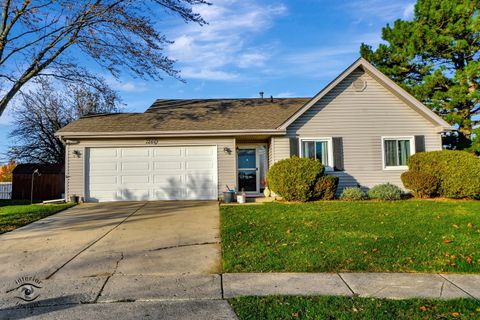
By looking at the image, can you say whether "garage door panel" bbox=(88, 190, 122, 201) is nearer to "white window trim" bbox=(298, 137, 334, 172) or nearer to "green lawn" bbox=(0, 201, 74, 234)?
"green lawn" bbox=(0, 201, 74, 234)

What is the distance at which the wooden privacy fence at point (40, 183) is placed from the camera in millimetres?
18891

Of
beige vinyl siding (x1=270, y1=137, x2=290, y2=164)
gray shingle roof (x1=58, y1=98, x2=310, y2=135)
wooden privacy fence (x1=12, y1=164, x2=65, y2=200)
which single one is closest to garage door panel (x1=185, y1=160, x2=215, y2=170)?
gray shingle roof (x1=58, y1=98, x2=310, y2=135)

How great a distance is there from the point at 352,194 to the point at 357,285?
25.5 ft

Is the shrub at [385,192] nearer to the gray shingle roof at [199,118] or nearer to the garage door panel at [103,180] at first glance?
the gray shingle roof at [199,118]

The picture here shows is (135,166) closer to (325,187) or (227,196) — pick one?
(227,196)

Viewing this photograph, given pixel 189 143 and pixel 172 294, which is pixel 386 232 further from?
pixel 189 143

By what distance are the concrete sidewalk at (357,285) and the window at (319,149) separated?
27.2 ft

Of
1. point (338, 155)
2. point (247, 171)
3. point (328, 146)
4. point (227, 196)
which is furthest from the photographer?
point (247, 171)

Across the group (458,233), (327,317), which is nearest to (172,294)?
(327,317)

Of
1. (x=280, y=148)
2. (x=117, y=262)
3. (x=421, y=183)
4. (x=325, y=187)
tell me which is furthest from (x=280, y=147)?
(x=117, y=262)

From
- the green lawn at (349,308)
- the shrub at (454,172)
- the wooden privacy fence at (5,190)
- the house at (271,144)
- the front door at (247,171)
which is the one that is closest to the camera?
the green lawn at (349,308)

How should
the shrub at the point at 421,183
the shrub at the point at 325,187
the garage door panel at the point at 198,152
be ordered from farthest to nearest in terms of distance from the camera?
the garage door panel at the point at 198,152
the shrub at the point at 421,183
the shrub at the point at 325,187
